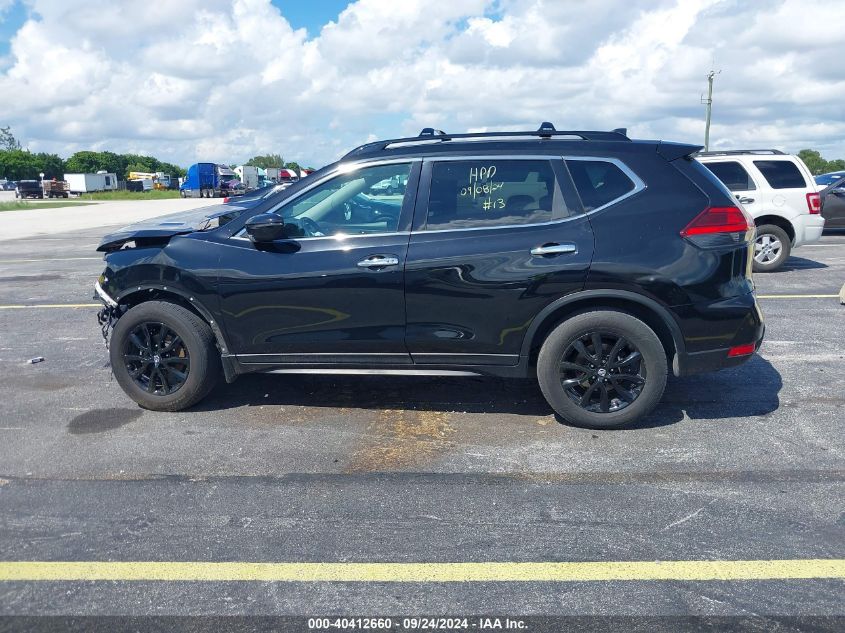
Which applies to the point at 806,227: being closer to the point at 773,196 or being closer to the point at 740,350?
the point at 773,196

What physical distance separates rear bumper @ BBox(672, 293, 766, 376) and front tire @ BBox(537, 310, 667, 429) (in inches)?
7.4

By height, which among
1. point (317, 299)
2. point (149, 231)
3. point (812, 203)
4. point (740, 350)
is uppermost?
point (812, 203)

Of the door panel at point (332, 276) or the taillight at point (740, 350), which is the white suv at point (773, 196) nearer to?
the taillight at point (740, 350)

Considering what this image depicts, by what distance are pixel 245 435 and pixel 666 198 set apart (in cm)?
309

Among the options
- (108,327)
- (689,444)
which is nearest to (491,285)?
(689,444)

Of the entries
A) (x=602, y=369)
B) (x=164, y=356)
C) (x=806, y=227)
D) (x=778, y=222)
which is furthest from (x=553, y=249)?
(x=806, y=227)

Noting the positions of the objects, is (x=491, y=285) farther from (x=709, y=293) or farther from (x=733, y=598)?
(x=733, y=598)

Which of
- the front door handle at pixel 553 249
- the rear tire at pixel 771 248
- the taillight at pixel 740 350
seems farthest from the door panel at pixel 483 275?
the rear tire at pixel 771 248

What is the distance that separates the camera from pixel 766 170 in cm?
1104

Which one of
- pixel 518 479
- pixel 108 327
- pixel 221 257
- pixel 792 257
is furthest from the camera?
pixel 792 257

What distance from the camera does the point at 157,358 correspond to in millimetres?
5098

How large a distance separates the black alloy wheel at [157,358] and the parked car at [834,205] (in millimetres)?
15107

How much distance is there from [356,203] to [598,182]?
1.58m

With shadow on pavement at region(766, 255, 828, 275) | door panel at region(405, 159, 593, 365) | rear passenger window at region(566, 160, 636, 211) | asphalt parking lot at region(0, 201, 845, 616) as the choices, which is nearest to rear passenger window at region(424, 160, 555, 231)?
door panel at region(405, 159, 593, 365)
